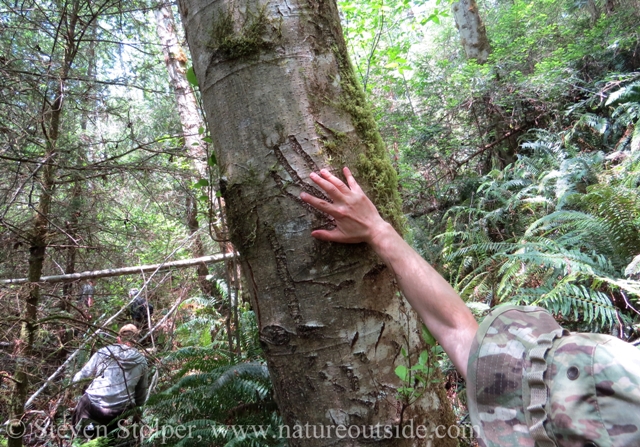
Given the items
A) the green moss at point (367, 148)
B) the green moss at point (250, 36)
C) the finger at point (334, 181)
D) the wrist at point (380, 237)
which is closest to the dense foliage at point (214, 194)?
the green moss at point (367, 148)

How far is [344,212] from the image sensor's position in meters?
1.20

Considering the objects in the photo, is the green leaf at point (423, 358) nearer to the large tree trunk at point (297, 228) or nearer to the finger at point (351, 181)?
the large tree trunk at point (297, 228)

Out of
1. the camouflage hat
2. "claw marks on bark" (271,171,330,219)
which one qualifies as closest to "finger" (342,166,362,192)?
"claw marks on bark" (271,171,330,219)

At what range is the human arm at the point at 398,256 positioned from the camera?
1175 mm

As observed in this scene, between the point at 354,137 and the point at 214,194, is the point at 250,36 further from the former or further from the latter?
the point at 214,194

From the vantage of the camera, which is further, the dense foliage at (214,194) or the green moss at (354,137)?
the dense foliage at (214,194)

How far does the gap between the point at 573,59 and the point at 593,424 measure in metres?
8.19

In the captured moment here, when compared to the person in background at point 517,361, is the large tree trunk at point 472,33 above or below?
above

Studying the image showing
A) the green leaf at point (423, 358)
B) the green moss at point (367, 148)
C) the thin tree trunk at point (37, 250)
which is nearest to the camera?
the green leaf at point (423, 358)

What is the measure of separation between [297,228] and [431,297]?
0.45 m

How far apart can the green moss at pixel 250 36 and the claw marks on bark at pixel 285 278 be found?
57cm

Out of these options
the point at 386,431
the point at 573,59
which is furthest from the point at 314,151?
the point at 573,59

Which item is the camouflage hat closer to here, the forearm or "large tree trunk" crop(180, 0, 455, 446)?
the forearm

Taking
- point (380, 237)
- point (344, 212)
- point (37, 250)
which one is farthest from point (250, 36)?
point (37, 250)
